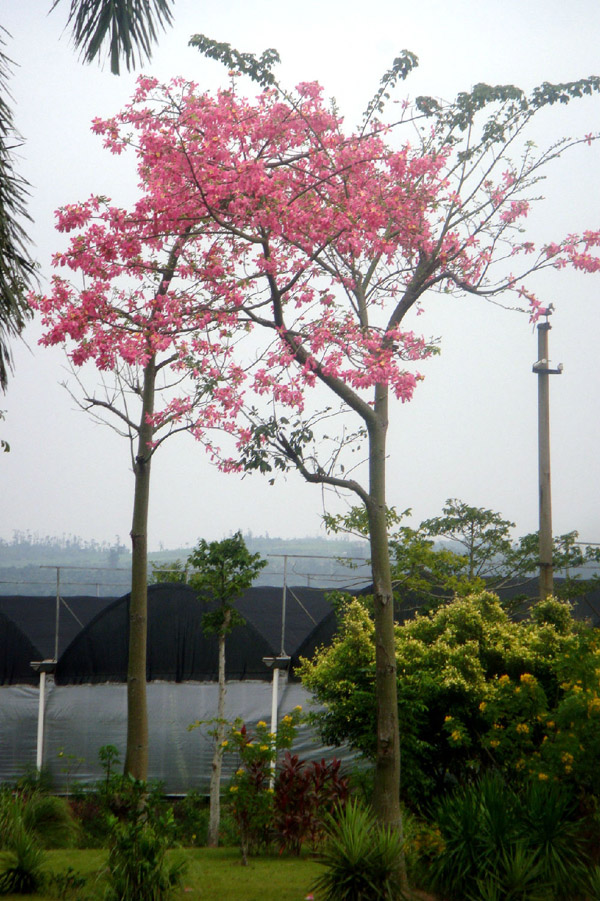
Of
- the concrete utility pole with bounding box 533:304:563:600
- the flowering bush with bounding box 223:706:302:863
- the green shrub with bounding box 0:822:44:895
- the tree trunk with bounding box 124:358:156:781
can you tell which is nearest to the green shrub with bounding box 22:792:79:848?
the tree trunk with bounding box 124:358:156:781

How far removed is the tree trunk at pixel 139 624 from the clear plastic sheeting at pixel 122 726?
659 centimetres

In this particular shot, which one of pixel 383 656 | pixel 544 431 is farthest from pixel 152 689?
pixel 383 656

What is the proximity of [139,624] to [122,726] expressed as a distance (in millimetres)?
7950

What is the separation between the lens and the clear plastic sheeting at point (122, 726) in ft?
63.0

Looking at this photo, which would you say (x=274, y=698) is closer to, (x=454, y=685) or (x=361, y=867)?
(x=454, y=685)

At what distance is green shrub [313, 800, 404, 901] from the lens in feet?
27.6

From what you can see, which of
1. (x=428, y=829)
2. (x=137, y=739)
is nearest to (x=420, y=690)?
(x=428, y=829)

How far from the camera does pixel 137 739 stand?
12547mm

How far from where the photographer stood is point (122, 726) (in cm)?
1978

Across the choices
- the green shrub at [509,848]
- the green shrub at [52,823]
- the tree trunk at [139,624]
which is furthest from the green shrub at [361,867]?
the green shrub at [52,823]

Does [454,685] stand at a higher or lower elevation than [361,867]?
higher

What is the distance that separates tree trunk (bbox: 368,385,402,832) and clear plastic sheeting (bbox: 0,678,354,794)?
9647 mm

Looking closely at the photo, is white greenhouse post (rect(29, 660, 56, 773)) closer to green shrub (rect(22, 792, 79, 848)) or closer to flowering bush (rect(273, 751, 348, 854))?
green shrub (rect(22, 792, 79, 848))

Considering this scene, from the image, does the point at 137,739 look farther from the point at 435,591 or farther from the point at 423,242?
the point at 435,591
